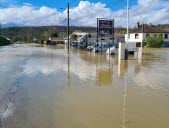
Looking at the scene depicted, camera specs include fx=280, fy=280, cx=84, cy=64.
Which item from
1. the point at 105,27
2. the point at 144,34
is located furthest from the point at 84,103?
Result: the point at 144,34

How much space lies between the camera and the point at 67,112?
9383mm

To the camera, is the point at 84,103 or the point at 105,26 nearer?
the point at 84,103

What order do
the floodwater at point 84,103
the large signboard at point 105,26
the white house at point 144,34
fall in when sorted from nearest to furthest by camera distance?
the floodwater at point 84,103 → the large signboard at point 105,26 → the white house at point 144,34

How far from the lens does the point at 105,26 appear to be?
4884cm

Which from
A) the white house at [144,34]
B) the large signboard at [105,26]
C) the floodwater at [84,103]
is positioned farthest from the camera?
the white house at [144,34]

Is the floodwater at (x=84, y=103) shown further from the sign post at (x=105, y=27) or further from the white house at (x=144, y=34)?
the white house at (x=144, y=34)

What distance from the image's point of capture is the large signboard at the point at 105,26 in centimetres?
4850

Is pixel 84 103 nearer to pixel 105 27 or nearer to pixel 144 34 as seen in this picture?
pixel 105 27

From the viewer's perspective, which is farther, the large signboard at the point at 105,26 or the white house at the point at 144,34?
the white house at the point at 144,34

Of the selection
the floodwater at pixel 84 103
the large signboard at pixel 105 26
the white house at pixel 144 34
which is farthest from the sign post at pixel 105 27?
the floodwater at pixel 84 103

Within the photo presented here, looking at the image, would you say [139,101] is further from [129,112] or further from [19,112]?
[19,112]

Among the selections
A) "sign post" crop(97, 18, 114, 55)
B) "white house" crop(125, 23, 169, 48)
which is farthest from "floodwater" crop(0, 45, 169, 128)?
→ "white house" crop(125, 23, 169, 48)

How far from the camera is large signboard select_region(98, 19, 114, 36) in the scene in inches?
1909

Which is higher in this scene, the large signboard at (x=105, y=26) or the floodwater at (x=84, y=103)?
the large signboard at (x=105, y=26)
